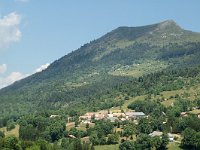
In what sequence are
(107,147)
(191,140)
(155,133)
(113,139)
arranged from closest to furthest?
(191,140) < (107,147) < (113,139) < (155,133)

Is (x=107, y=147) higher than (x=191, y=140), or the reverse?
(x=191, y=140)

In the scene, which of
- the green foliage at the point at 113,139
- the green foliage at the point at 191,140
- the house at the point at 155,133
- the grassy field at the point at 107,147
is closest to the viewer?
the green foliage at the point at 191,140

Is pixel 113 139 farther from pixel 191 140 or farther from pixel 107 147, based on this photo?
pixel 191 140

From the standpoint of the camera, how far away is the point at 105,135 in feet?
627

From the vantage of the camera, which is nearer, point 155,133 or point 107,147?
point 107,147

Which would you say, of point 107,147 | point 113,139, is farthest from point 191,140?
point 113,139

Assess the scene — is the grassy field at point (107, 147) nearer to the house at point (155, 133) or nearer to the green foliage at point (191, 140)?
the house at point (155, 133)

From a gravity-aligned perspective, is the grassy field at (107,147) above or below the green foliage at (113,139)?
below

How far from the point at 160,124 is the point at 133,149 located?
3620 centimetres

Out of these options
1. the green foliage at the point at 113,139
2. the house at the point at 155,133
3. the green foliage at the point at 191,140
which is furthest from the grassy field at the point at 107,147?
the green foliage at the point at 191,140

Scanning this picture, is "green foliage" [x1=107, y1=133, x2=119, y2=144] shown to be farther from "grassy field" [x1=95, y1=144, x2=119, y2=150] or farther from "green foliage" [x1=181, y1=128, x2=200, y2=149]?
"green foliage" [x1=181, y1=128, x2=200, y2=149]

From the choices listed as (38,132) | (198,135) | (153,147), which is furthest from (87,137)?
(198,135)

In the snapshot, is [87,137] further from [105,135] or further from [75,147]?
[75,147]

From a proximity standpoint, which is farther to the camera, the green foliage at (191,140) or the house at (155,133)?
the house at (155,133)
